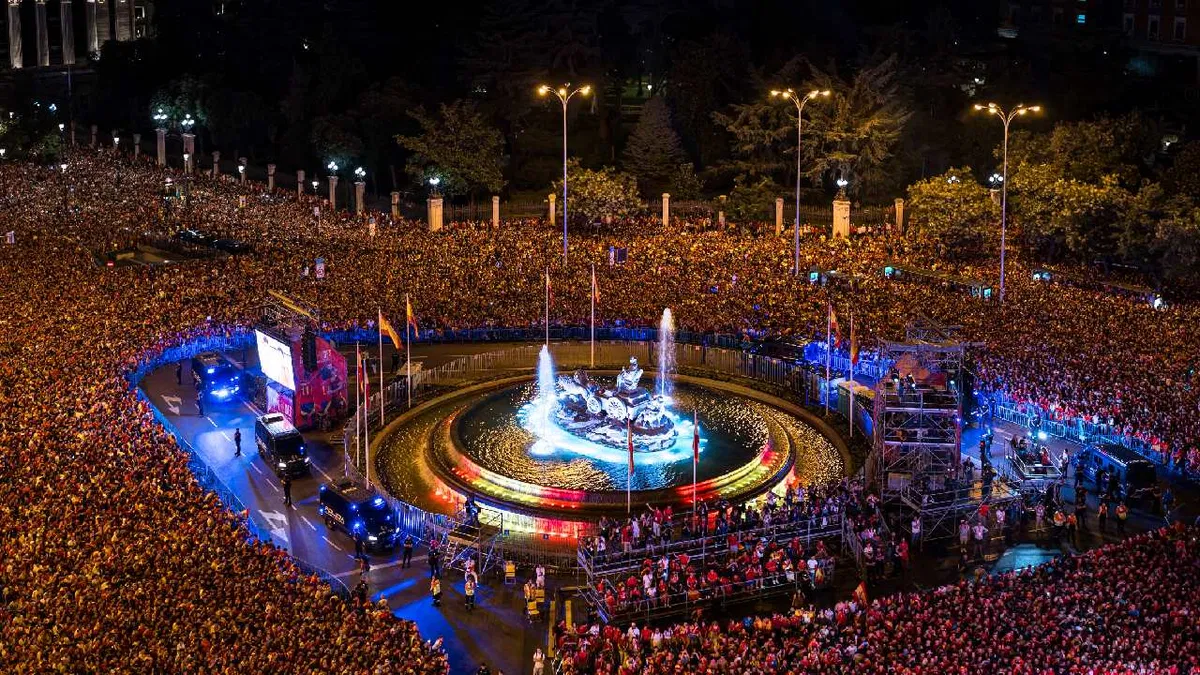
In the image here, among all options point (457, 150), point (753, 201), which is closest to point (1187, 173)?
point (753, 201)

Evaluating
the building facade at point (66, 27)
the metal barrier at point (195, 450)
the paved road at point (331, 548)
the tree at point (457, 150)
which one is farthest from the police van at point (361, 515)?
the building facade at point (66, 27)

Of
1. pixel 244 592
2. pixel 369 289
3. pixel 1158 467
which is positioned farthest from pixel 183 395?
pixel 1158 467

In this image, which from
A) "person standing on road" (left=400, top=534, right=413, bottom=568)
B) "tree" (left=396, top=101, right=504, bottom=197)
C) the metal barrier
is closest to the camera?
the metal barrier

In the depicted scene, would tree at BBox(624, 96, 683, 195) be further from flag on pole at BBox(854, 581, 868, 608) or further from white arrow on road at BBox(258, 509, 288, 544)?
flag on pole at BBox(854, 581, 868, 608)

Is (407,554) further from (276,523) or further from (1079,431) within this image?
(1079,431)

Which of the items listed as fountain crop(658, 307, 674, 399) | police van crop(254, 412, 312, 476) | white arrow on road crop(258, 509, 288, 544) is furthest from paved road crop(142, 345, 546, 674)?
fountain crop(658, 307, 674, 399)

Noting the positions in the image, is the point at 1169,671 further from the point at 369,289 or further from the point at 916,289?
the point at 369,289
